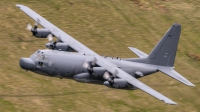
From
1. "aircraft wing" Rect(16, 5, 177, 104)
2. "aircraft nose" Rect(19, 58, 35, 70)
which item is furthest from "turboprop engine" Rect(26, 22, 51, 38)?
"aircraft nose" Rect(19, 58, 35, 70)

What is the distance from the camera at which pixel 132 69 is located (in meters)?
40.7

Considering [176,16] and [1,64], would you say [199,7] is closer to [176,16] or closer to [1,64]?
[176,16]

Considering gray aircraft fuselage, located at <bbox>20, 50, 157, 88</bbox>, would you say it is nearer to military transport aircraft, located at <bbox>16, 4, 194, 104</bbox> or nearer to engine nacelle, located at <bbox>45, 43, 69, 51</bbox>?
military transport aircraft, located at <bbox>16, 4, 194, 104</bbox>

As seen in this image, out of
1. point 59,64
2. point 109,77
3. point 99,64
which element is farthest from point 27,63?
point 109,77

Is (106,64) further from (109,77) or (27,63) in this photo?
(27,63)

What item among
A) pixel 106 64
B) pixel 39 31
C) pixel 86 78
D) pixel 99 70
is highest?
pixel 39 31

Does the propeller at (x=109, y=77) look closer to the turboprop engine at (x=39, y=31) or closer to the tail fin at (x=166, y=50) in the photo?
the tail fin at (x=166, y=50)

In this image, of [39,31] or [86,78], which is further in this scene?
[39,31]

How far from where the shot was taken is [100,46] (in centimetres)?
5597

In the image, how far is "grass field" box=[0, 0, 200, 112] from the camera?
143 ft

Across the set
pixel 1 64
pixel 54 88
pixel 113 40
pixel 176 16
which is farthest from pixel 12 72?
pixel 176 16

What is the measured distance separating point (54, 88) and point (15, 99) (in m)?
4.66

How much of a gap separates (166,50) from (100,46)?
15.7 metres

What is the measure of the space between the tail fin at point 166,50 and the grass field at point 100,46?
541cm
